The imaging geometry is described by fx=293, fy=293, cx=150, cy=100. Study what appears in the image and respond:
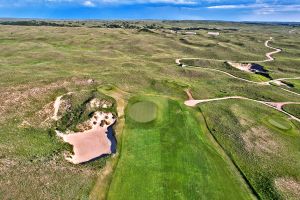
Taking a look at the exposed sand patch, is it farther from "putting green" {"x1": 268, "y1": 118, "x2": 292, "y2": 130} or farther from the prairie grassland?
"putting green" {"x1": 268, "y1": 118, "x2": 292, "y2": 130}

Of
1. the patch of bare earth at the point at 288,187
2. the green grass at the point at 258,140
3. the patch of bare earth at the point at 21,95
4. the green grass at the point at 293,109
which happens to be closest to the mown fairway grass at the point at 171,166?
the green grass at the point at 258,140

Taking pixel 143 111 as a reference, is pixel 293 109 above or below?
below

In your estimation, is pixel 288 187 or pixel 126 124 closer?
pixel 288 187

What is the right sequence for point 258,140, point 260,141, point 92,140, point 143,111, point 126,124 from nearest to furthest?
1. point 92,140
2. point 260,141
3. point 258,140
4. point 126,124
5. point 143,111

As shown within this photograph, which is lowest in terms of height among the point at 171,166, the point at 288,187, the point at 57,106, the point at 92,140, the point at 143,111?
the point at 288,187

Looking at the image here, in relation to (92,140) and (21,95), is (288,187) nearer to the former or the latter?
(92,140)

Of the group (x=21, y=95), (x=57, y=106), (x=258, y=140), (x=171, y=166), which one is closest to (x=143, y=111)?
(x=57, y=106)
